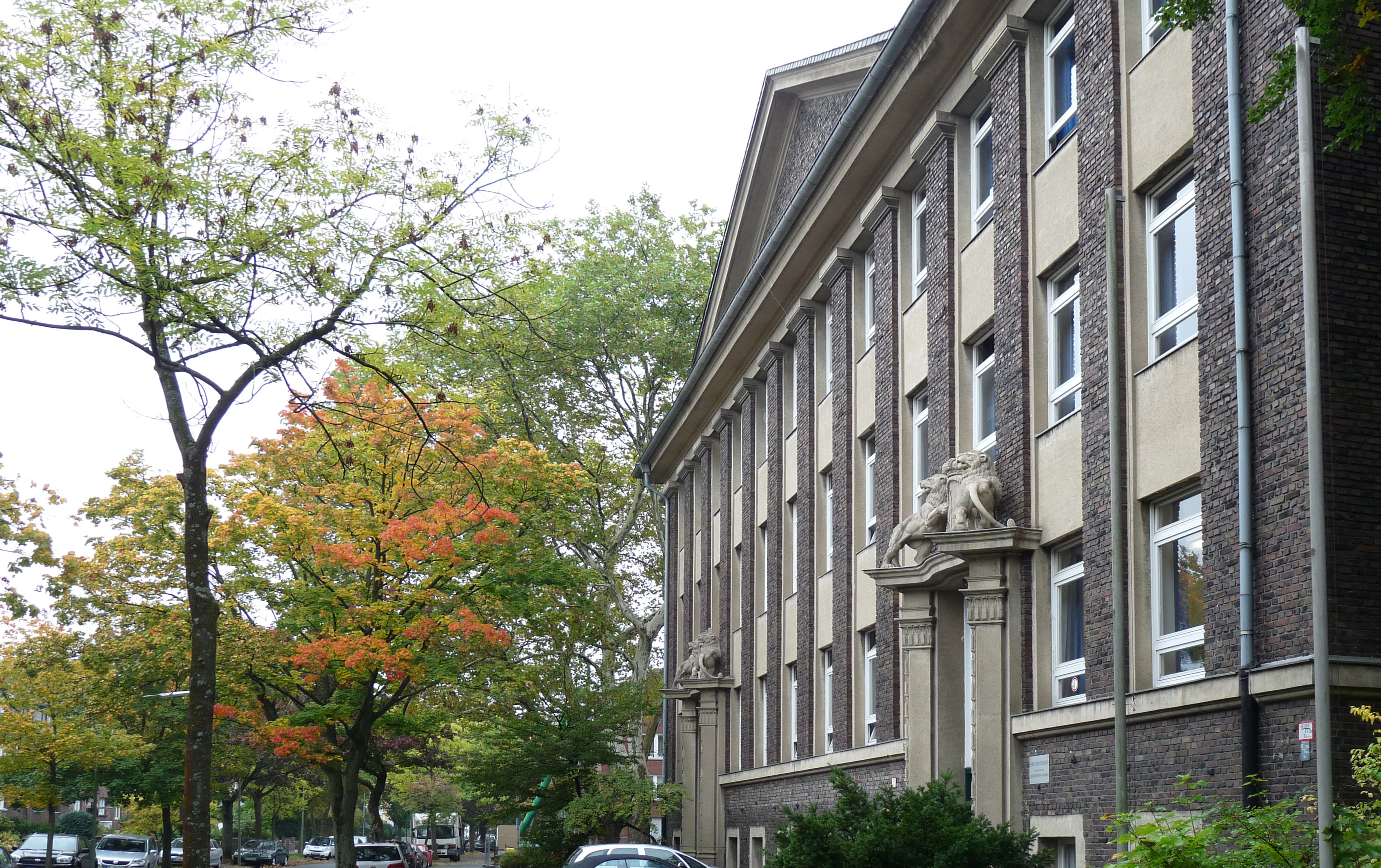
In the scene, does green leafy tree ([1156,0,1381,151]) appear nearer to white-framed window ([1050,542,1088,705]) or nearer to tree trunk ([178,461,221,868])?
white-framed window ([1050,542,1088,705])

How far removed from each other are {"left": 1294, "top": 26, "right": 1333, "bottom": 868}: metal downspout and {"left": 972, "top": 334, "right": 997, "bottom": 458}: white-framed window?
7005 mm

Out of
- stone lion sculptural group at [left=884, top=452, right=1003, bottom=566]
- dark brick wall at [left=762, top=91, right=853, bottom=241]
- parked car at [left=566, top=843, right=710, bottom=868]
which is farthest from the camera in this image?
dark brick wall at [left=762, top=91, right=853, bottom=241]

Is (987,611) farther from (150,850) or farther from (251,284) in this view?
(150,850)

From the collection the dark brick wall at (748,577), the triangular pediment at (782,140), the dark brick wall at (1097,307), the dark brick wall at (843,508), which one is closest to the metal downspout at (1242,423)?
the dark brick wall at (1097,307)

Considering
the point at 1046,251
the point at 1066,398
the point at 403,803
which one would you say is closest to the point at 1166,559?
the point at 1066,398

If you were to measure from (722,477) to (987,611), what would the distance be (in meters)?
20.6

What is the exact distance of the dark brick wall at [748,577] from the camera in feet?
106

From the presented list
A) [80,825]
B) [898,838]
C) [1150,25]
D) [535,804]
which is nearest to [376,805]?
[535,804]

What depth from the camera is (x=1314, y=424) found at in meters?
10.7

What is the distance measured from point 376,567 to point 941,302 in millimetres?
16873

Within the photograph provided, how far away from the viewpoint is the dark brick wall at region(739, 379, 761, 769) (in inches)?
1271

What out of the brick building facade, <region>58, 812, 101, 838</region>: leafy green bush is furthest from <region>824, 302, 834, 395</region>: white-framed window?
<region>58, 812, 101, 838</region>: leafy green bush

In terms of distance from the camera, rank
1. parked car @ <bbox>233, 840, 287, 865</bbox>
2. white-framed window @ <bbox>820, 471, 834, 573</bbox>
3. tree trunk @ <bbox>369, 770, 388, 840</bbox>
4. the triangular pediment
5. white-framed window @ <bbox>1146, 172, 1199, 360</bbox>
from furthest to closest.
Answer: parked car @ <bbox>233, 840, 287, 865</bbox>
tree trunk @ <bbox>369, 770, 388, 840</bbox>
the triangular pediment
white-framed window @ <bbox>820, 471, 834, 573</bbox>
white-framed window @ <bbox>1146, 172, 1199, 360</bbox>

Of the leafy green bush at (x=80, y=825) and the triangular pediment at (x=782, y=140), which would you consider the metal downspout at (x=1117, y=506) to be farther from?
the leafy green bush at (x=80, y=825)
